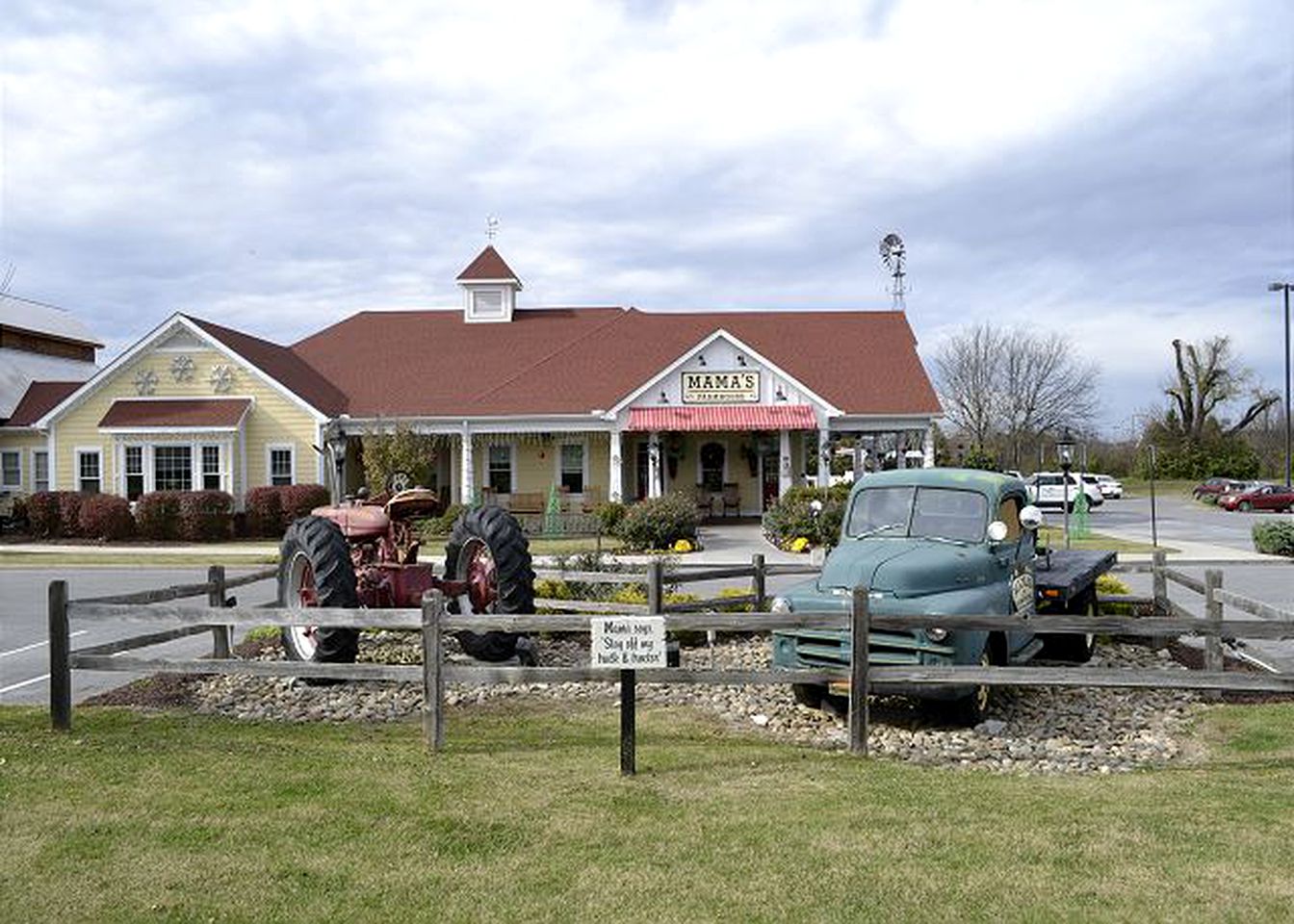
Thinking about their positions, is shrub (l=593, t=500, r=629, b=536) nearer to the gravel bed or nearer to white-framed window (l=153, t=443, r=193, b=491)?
white-framed window (l=153, t=443, r=193, b=491)

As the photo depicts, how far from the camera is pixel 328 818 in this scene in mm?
6008

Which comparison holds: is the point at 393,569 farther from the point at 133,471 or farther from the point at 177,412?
the point at 133,471

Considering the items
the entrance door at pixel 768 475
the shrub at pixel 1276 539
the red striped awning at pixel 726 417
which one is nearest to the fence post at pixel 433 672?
the shrub at pixel 1276 539

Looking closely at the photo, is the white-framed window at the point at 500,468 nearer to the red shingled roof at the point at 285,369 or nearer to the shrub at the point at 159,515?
the red shingled roof at the point at 285,369

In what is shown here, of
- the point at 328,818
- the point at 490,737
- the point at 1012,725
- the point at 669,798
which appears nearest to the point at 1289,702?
the point at 1012,725

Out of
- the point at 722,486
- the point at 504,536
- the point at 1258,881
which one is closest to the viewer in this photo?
the point at 1258,881

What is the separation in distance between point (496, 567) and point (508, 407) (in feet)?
78.7

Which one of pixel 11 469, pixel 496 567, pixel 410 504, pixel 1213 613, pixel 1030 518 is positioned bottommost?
pixel 1213 613

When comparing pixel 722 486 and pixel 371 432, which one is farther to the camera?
pixel 722 486

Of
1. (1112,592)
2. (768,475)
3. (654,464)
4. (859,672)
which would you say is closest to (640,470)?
(654,464)

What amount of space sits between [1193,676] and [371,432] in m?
27.7

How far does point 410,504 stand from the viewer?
424 inches

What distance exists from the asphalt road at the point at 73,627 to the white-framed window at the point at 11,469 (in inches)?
484

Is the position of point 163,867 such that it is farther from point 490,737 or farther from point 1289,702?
point 1289,702
